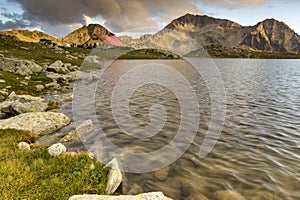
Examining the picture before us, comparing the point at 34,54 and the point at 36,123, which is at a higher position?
the point at 34,54

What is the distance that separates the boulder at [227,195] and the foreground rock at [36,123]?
446 inches

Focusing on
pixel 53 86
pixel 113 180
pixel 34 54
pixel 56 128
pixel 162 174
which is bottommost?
pixel 162 174

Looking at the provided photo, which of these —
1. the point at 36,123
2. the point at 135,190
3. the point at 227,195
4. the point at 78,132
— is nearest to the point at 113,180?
the point at 135,190

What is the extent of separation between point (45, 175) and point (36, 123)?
7.13 metres

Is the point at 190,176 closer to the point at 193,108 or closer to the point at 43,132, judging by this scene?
the point at 43,132

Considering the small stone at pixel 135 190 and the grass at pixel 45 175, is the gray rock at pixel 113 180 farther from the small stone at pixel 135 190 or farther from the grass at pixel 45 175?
the small stone at pixel 135 190

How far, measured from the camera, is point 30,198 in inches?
243

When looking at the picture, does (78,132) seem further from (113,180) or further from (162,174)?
(162,174)

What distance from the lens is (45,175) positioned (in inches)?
293

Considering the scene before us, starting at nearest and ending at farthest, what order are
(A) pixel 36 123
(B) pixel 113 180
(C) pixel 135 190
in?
1. (B) pixel 113 180
2. (C) pixel 135 190
3. (A) pixel 36 123

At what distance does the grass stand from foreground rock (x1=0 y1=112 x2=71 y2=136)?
3428 millimetres

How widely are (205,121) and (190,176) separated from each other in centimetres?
777

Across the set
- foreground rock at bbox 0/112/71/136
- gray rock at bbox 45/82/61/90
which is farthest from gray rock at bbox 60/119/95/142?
gray rock at bbox 45/82/61/90

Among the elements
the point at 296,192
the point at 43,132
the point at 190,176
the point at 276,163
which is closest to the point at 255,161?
the point at 276,163
